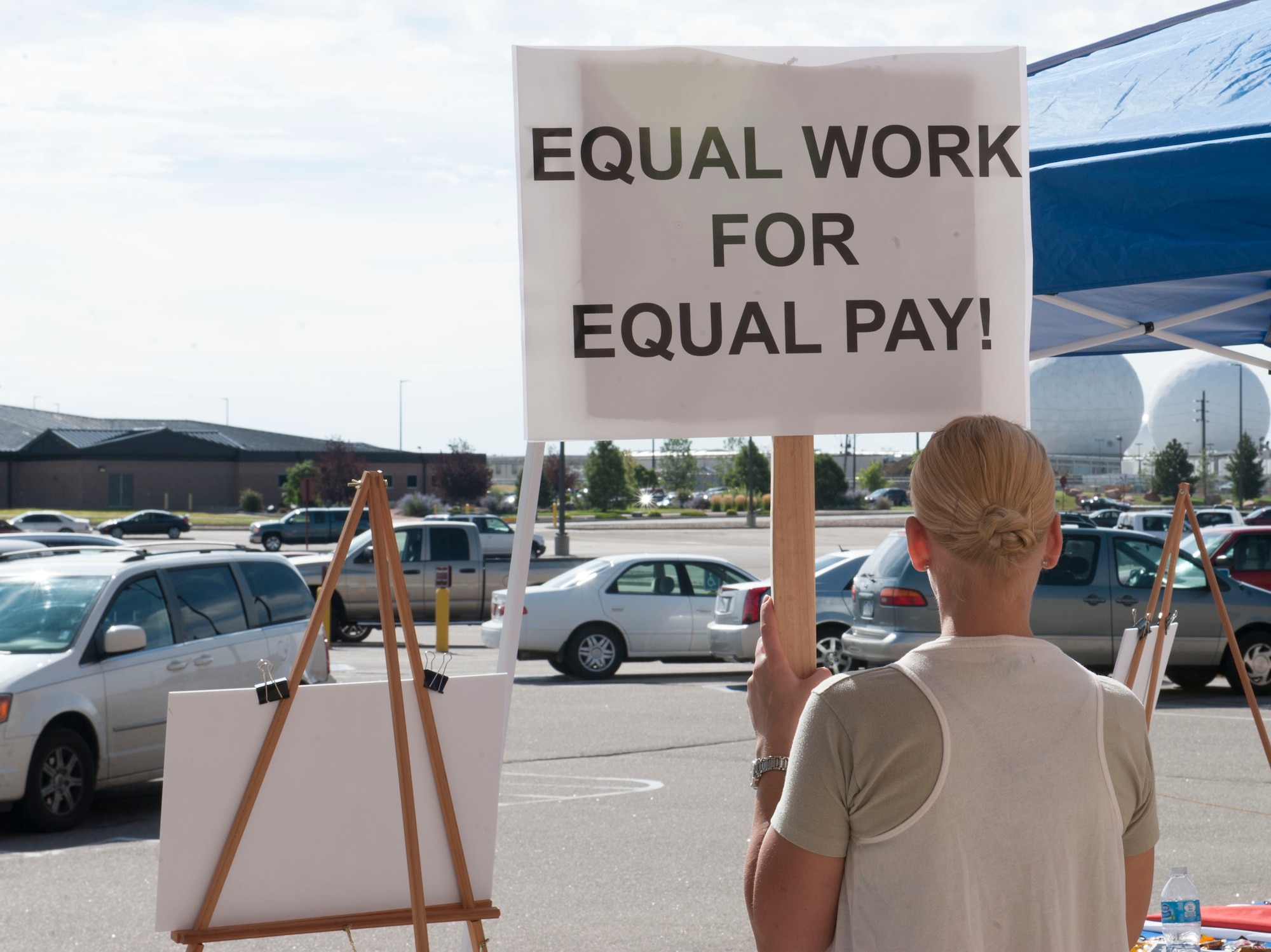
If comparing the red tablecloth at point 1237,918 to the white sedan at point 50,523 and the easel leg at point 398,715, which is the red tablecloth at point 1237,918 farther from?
the white sedan at point 50,523

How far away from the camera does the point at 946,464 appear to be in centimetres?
180

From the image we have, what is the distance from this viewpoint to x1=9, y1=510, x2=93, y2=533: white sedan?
4850 centimetres

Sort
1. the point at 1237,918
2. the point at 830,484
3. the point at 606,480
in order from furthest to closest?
the point at 830,484
the point at 606,480
the point at 1237,918

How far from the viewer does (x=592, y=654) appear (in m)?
14.5

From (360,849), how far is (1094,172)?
7.87ft

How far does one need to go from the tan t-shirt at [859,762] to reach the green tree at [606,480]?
260 ft

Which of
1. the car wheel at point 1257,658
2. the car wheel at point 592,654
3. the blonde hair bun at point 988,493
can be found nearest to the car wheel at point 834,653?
the car wheel at point 592,654

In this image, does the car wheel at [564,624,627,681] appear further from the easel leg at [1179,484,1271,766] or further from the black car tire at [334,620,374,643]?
the easel leg at [1179,484,1271,766]

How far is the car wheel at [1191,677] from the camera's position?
13141 millimetres

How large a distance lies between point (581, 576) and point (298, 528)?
35500mm

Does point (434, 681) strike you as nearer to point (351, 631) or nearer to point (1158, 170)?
point (1158, 170)

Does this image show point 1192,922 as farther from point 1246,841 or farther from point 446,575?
point 446,575

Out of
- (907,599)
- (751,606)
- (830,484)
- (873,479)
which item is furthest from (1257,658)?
(873,479)

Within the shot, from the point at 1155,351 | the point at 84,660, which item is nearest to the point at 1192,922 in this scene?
the point at 1155,351
